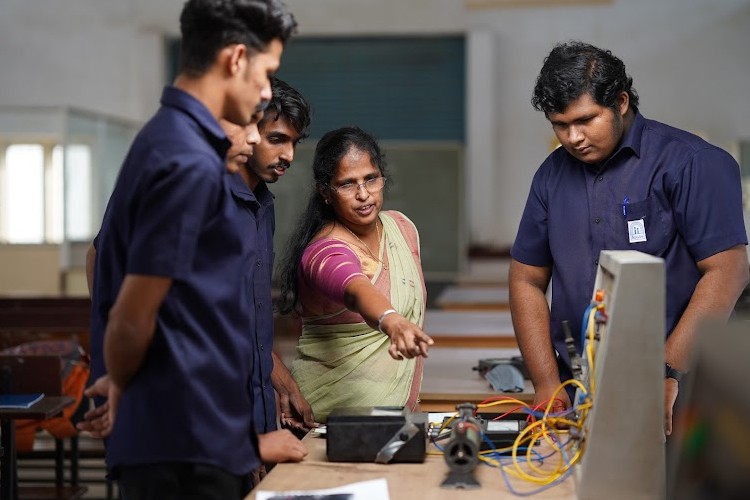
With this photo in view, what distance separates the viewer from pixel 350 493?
1.62 metres

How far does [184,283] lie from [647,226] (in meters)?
1.13

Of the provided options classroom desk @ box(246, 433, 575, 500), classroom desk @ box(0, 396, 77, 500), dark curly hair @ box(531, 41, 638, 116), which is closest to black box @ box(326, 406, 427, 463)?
classroom desk @ box(246, 433, 575, 500)

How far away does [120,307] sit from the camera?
1436 mm

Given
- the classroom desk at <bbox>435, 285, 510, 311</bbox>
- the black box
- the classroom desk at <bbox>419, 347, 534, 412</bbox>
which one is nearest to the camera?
the black box

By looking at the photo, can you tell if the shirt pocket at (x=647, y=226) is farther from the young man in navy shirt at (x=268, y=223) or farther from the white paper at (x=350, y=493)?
the white paper at (x=350, y=493)

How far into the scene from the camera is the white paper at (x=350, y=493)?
1594 millimetres

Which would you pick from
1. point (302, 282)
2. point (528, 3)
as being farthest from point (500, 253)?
point (302, 282)

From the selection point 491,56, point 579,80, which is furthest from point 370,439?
point 491,56

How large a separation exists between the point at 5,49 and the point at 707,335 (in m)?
8.46

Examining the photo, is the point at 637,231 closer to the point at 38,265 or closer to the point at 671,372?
the point at 671,372

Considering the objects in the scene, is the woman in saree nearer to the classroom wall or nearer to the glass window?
the glass window

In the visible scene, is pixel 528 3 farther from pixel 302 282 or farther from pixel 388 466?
pixel 388 466

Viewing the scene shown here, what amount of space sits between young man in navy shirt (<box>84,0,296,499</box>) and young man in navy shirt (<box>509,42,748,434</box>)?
85 cm

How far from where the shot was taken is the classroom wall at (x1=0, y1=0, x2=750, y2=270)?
7867 mm
